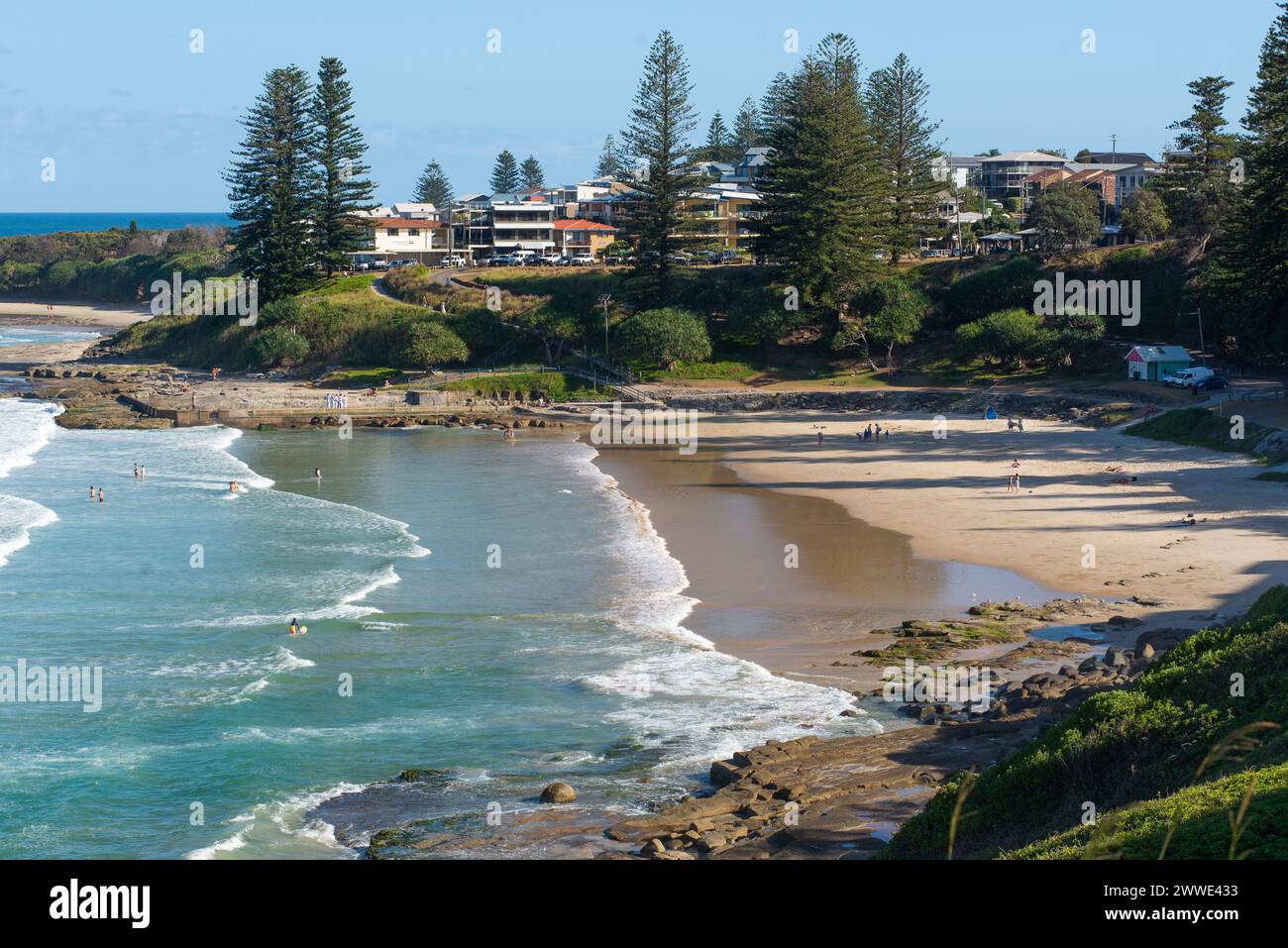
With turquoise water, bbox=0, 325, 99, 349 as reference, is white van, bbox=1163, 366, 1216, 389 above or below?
below

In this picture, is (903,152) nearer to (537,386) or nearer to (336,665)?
(537,386)

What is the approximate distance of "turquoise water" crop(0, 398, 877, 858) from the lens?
590 inches

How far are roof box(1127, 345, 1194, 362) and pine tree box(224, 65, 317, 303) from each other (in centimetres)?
3969

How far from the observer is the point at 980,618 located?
21.3 meters

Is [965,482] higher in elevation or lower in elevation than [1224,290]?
lower

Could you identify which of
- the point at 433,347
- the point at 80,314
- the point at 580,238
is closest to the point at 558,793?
the point at 433,347

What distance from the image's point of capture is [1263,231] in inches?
1517

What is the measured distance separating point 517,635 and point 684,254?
3941cm

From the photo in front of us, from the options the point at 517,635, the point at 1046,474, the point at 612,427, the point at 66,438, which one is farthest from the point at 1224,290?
the point at 66,438

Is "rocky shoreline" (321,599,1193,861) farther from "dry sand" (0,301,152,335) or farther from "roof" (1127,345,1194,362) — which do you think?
"dry sand" (0,301,152,335)

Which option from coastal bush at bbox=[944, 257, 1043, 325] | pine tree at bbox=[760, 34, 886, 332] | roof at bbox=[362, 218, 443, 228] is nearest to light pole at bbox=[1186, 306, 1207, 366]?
coastal bush at bbox=[944, 257, 1043, 325]

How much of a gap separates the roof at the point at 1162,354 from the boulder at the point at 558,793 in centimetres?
3543

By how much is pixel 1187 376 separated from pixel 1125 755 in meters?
33.9

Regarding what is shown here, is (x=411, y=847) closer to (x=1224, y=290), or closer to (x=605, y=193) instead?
(x=1224, y=290)
